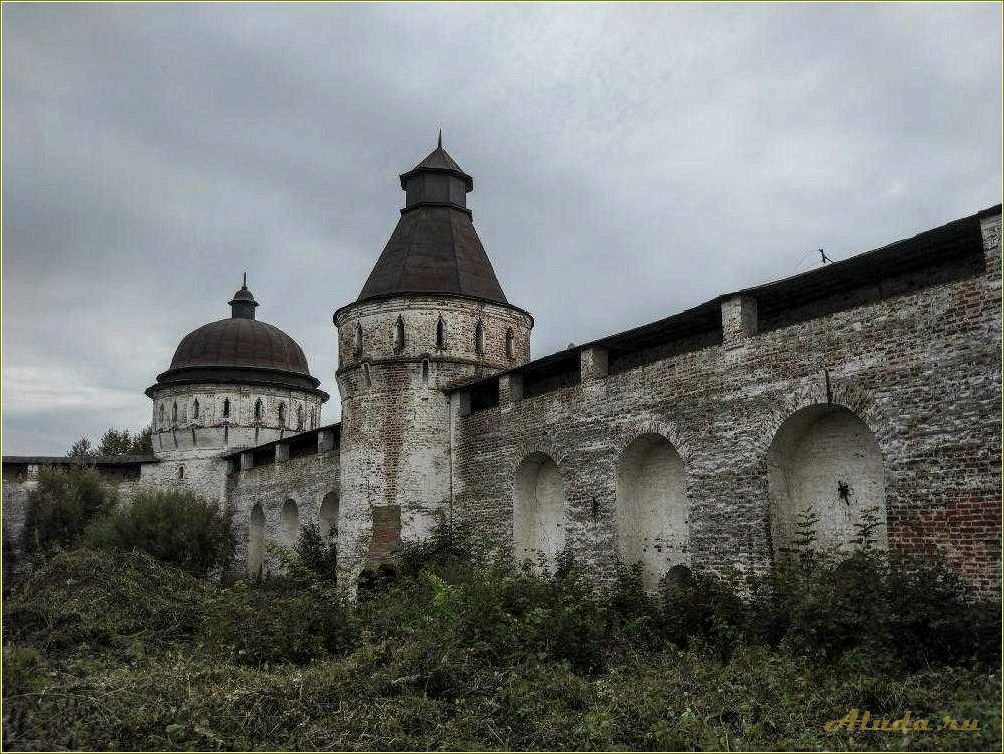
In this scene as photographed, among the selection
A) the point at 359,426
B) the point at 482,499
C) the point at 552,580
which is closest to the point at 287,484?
the point at 359,426

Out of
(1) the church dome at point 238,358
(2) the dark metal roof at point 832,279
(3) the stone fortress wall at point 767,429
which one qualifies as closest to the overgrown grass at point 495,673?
(3) the stone fortress wall at point 767,429

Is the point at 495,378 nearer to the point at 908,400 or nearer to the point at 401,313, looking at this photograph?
the point at 401,313

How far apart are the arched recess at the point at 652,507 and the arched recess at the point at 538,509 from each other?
5.88ft

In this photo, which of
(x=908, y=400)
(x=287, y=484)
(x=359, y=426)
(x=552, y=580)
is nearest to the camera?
(x=908, y=400)

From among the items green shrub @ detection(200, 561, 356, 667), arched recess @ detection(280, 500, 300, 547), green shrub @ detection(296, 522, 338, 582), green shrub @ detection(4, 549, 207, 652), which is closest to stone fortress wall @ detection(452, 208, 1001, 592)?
green shrub @ detection(200, 561, 356, 667)

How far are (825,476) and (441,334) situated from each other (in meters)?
9.05

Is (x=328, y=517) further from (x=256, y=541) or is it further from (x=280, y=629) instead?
(x=280, y=629)

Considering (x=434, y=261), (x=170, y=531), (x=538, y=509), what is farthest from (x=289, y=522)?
(x=538, y=509)

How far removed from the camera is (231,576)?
86.7ft

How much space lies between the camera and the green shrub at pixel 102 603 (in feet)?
43.8

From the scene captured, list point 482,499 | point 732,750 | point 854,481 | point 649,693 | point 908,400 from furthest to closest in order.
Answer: point 482,499 < point 854,481 < point 908,400 < point 649,693 < point 732,750

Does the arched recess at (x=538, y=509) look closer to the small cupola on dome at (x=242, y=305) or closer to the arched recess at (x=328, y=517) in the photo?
the arched recess at (x=328, y=517)

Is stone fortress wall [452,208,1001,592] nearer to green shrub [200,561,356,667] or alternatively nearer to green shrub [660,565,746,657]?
green shrub [660,565,746,657]

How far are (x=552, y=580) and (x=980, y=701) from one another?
7.11 metres
